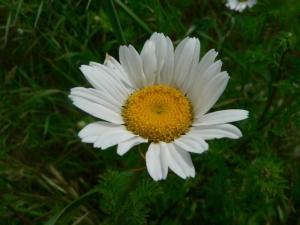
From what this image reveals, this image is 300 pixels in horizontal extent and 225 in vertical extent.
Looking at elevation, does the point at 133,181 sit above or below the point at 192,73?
below

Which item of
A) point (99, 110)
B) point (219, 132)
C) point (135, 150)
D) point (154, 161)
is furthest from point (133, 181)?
point (135, 150)

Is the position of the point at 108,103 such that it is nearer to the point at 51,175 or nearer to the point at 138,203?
the point at 138,203

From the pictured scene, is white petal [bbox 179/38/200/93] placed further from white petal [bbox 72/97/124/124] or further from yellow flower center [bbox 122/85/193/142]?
white petal [bbox 72/97/124/124]

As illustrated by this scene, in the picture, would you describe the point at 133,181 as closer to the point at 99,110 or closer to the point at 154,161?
the point at 154,161

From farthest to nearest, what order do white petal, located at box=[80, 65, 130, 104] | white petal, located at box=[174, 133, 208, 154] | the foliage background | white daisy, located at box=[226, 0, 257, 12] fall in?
white daisy, located at box=[226, 0, 257, 12]
the foliage background
white petal, located at box=[80, 65, 130, 104]
white petal, located at box=[174, 133, 208, 154]

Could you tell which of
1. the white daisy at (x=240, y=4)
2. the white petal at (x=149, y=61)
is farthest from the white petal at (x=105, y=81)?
the white daisy at (x=240, y=4)

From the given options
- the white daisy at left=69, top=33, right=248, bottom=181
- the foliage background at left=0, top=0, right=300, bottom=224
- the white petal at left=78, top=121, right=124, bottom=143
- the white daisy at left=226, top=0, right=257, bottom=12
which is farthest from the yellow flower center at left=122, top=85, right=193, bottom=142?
the white daisy at left=226, top=0, right=257, bottom=12
